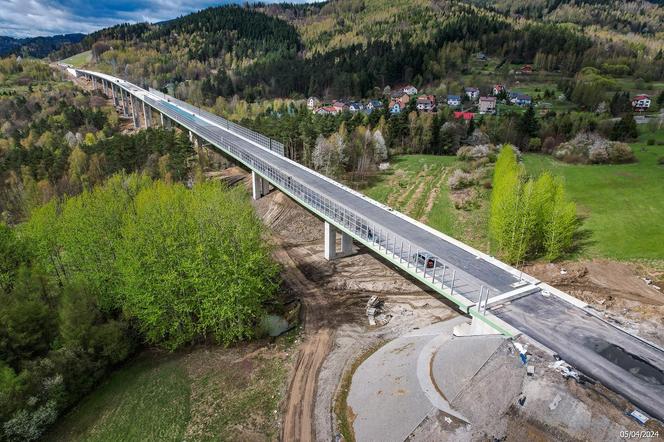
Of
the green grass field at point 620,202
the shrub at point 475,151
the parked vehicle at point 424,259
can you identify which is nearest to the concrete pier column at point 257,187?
the parked vehicle at point 424,259

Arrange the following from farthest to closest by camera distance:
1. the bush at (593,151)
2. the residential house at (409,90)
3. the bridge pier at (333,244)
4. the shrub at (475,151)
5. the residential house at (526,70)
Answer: the residential house at (526,70)
the residential house at (409,90)
the shrub at (475,151)
the bush at (593,151)
the bridge pier at (333,244)

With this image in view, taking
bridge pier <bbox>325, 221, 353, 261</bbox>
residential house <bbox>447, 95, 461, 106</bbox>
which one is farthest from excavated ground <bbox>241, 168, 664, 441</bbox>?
residential house <bbox>447, 95, 461, 106</bbox>

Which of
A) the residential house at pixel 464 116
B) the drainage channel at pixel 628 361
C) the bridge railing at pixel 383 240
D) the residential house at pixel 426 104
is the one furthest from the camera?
the residential house at pixel 426 104

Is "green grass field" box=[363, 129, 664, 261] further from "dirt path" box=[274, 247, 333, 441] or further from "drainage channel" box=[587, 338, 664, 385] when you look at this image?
"dirt path" box=[274, 247, 333, 441]

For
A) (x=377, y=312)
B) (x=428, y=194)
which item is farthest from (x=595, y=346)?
(x=428, y=194)

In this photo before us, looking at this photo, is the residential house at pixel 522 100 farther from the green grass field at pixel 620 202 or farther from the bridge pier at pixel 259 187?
the bridge pier at pixel 259 187
